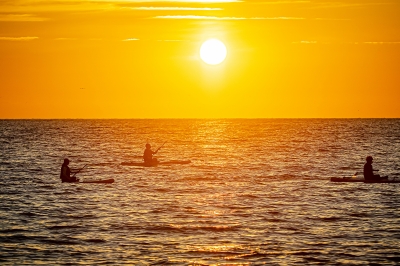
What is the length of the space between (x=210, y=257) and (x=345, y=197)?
59.4ft

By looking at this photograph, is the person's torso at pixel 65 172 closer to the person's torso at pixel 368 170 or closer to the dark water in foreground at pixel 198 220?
the dark water in foreground at pixel 198 220

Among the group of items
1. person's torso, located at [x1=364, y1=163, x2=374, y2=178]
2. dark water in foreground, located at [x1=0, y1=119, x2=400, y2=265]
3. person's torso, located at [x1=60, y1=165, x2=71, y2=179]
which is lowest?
dark water in foreground, located at [x1=0, y1=119, x2=400, y2=265]

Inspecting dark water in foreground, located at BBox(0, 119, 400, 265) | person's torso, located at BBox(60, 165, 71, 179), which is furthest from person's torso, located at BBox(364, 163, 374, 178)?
person's torso, located at BBox(60, 165, 71, 179)

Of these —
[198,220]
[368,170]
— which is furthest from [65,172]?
[368,170]

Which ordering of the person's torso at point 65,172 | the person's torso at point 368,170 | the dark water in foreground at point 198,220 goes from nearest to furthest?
the dark water in foreground at point 198,220 < the person's torso at point 368,170 < the person's torso at point 65,172

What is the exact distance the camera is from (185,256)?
2639 centimetres

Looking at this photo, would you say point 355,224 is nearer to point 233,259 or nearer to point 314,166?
point 233,259

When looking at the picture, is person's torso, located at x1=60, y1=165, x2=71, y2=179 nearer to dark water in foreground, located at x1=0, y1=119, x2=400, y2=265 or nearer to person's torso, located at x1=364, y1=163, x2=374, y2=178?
dark water in foreground, located at x1=0, y1=119, x2=400, y2=265

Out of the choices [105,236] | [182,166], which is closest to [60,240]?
[105,236]

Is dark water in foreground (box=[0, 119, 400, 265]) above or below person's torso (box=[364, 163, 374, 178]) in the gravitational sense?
below

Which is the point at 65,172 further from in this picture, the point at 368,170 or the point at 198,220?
the point at 368,170

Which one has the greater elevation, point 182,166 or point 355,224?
point 182,166

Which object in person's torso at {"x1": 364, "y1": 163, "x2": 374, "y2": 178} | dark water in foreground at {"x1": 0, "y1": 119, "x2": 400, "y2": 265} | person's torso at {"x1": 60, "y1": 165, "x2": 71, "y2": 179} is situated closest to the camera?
dark water in foreground at {"x1": 0, "y1": 119, "x2": 400, "y2": 265}

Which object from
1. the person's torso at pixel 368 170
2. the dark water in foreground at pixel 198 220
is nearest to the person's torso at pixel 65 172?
the dark water in foreground at pixel 198 220
